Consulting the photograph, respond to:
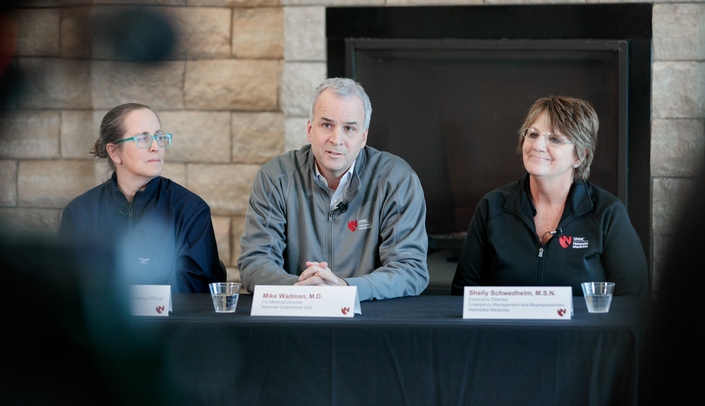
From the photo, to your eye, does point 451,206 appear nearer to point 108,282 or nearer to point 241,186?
point 241,186

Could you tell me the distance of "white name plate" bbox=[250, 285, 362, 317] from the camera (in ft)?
4.02

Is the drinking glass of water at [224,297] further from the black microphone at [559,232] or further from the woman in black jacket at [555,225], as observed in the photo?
the black microphone at [559,232]

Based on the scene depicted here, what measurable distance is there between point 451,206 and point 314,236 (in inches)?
47.7

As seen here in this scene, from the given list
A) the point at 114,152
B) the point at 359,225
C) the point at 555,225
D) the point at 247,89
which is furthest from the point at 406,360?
the point at 247,89

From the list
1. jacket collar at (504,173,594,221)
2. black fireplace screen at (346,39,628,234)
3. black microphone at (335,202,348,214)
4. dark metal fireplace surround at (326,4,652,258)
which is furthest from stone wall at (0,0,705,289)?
black microphone at (335,202,348,214)

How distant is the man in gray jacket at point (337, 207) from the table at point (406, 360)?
20.1 inches

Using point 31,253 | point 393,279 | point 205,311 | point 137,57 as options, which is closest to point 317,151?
point 393,279

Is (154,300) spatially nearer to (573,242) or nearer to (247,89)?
(573,242)

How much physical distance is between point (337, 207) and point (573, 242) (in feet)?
1.72

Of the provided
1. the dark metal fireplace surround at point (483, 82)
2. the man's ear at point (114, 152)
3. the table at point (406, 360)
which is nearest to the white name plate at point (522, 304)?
the table at point (406, 360)

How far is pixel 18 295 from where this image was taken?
13.7 inches

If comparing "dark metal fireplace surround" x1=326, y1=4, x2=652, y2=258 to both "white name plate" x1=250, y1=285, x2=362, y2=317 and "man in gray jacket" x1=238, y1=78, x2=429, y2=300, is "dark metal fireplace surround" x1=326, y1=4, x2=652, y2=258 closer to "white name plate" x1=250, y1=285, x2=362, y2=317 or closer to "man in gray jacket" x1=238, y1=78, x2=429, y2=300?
"man in gray jacket" x1=238, y1=78, x2=429, y2=300

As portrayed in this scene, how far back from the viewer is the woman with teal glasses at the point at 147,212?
5.81ft

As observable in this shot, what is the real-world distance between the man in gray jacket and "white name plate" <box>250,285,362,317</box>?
41cm
